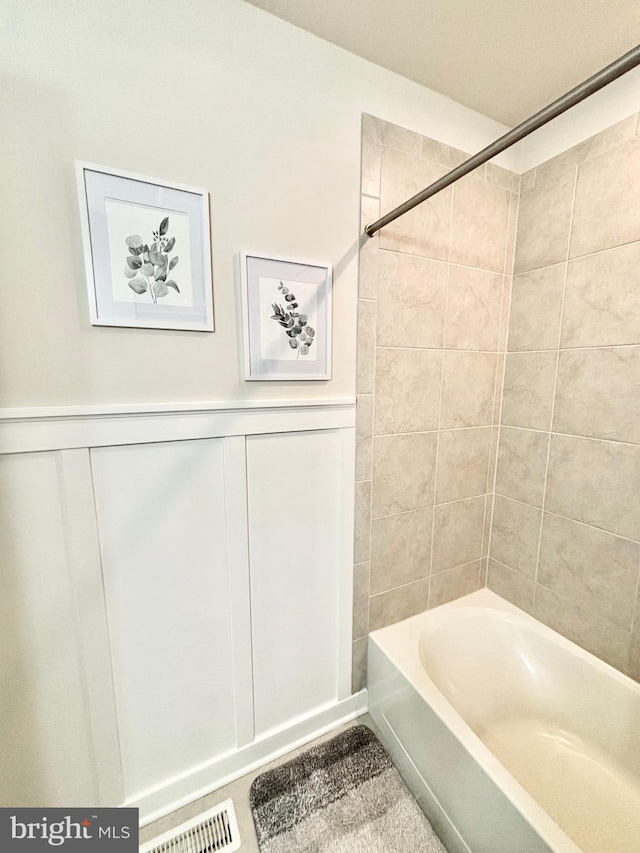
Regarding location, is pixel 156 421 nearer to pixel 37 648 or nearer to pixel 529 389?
pixel 37 648

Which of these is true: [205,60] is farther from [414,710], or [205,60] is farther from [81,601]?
[414,710]

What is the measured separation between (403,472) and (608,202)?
4.01ft

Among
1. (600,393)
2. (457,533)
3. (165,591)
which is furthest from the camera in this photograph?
(457,533)

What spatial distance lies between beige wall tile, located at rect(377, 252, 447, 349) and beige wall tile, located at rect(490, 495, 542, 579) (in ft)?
2.84

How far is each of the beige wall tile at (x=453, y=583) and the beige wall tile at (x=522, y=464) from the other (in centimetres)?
42

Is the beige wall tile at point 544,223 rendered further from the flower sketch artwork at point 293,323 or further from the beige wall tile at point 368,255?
the flower sketch artwork at point 293,323

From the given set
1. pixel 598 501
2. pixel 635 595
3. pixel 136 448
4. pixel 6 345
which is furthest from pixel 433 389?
pixel 6 345

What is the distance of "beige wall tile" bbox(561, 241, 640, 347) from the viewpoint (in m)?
1.15

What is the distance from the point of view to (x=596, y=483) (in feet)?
4.18

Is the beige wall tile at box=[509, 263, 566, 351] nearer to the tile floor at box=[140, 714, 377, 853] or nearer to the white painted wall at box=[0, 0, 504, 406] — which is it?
the white painted wall at box=[0, 0, 504, 406]

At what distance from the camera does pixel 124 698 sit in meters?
1.01

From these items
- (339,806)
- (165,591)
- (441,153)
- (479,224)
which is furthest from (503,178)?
(339,806)

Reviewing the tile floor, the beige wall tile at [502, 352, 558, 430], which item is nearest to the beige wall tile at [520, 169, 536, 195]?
the beige wall tile at [502, 352, 558, 430]

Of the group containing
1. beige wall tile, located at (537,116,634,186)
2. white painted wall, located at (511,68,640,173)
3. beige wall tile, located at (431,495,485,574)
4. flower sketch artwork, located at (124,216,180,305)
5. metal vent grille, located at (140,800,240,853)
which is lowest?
metal vent grille, located at (140,800,240,853)
